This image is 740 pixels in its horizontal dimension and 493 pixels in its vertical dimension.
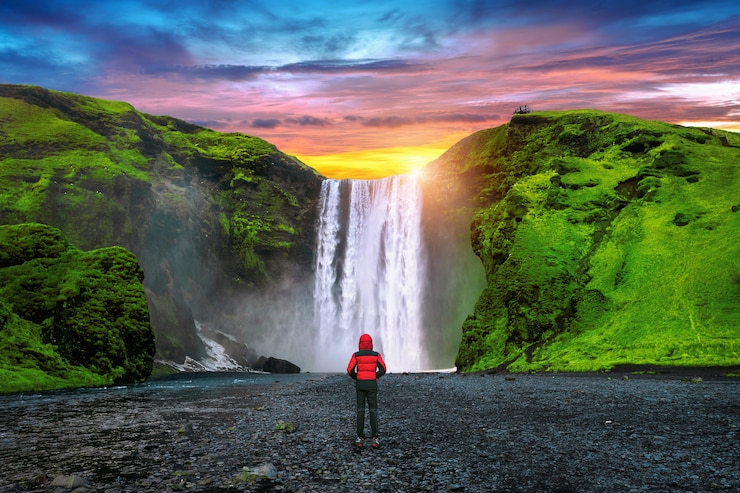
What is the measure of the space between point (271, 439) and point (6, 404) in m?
19.6

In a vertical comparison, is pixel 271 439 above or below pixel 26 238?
below

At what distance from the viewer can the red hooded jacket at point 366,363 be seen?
616 inches

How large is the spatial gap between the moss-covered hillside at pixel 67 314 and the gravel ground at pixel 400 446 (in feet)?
55.2

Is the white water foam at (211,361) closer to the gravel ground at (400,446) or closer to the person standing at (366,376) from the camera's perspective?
the gravel ground at (400,446)

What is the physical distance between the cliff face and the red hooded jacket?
61260mm

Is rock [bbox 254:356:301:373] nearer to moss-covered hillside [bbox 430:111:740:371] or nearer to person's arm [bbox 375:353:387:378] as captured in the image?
moss-covered hillside [bbox 430:111:740:371]

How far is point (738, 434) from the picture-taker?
1564 cm

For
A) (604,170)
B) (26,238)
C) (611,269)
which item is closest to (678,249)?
(611,269)

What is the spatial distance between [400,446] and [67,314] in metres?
40.7

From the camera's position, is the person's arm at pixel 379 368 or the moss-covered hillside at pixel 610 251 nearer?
the person's arm at pixel 379 368

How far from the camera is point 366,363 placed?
15758 millimetres

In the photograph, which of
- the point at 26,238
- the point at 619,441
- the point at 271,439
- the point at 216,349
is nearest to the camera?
the point at 619,441

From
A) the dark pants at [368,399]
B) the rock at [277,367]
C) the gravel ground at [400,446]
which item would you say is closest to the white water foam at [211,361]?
the rock at [277,367]

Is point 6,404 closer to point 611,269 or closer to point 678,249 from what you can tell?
point 611,269
